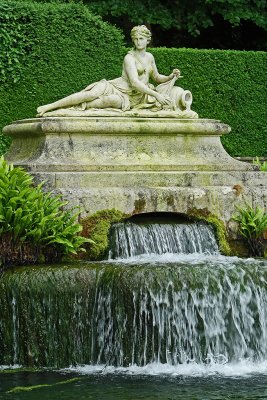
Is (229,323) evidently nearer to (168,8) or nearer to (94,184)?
(94,184)

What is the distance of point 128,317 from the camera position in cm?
964

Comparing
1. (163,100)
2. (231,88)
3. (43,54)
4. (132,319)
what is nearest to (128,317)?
(132,319)

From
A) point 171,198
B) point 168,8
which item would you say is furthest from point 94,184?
point 168,8

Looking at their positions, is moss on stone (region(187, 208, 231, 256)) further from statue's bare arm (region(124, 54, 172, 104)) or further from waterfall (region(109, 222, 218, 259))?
statue's bare arm (region(124, 54, 172, 104))

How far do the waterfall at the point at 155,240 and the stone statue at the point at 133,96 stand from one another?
1.55m

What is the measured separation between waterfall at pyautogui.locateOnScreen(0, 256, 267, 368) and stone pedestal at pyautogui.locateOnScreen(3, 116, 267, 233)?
1.54m

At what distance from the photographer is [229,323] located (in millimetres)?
9844

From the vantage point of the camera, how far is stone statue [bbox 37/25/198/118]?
12047 millimetres

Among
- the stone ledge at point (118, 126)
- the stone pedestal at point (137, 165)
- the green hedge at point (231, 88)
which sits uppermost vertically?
the green hedge at point (231, 88)

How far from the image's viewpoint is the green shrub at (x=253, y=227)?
11609 millimetres

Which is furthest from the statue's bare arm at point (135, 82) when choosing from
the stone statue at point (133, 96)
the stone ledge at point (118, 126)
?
the stone ledge at point (118, 126)

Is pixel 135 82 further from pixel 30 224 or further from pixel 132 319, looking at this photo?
pixel 132 319

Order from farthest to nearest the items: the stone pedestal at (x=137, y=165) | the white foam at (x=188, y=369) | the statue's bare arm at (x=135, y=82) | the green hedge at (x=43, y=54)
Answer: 1. the green hedge at (x=43, y=54)
2. the statue's bare arm at (x=135, y=82)
3. the stone pedestal at (x=137, y=165)
4. the white foam at (x=188, y=369)

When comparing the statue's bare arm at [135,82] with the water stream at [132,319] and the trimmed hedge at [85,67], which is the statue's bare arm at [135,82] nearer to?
the trimmed hedge at [85,67]
